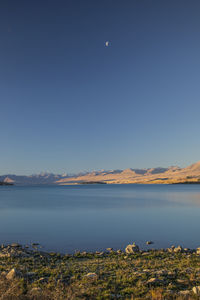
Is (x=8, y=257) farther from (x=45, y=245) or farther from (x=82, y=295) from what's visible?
(x=82, y=295)

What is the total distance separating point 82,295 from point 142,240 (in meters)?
17.7

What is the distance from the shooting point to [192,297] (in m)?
8.57

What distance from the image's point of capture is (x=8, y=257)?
55.6 feet

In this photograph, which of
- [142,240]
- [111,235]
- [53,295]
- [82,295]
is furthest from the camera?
[111,235]

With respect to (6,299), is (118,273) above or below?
below

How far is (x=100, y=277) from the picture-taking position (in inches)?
463

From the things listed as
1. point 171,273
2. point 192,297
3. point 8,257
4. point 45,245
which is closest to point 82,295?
point 192,297

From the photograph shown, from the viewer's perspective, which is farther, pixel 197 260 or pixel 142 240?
pixel 142 240

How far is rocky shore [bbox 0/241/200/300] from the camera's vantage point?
9016 millimetres

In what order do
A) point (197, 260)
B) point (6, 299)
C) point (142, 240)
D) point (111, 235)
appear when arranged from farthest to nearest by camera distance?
1. point (111, 235)
2. point (142, 240)
3. point (197, 260)
4. point (6, 299)

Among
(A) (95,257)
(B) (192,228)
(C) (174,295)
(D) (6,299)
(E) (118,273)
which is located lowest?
(B) (192,228)

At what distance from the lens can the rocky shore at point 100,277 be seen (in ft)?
29.6

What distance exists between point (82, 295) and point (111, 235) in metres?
19.3

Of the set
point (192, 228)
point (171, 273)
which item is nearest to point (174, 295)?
point (171, 273)
